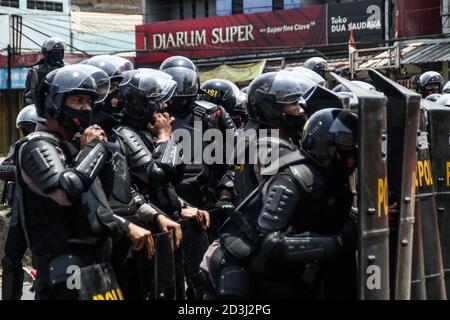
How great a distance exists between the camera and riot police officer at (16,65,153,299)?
4.79m

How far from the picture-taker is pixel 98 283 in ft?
16.3

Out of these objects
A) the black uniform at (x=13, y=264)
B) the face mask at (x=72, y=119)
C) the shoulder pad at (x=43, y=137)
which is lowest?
the black uniform at (x=13, y=264)

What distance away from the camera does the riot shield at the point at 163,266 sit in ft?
17.9

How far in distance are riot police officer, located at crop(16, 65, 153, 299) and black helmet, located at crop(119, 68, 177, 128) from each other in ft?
4.06

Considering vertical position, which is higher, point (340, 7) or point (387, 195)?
point (340, 7)

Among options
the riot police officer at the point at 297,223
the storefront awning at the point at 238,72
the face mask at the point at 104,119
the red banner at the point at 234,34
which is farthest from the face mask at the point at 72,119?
the red banner at the point at 234,34

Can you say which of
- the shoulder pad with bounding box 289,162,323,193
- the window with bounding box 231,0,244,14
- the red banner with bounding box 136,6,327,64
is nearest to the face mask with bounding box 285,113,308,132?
the shoulder pad with bounding box 289,162,323,193

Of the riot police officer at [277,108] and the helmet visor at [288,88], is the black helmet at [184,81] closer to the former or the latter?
the riot police officer at [277,108]

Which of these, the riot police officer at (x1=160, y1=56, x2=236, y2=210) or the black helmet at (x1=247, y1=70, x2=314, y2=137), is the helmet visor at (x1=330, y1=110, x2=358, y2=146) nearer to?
the black helmet at (x1=247, y1=70, x2=314, y2=137)

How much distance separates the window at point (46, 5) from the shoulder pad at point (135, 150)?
33673mm
